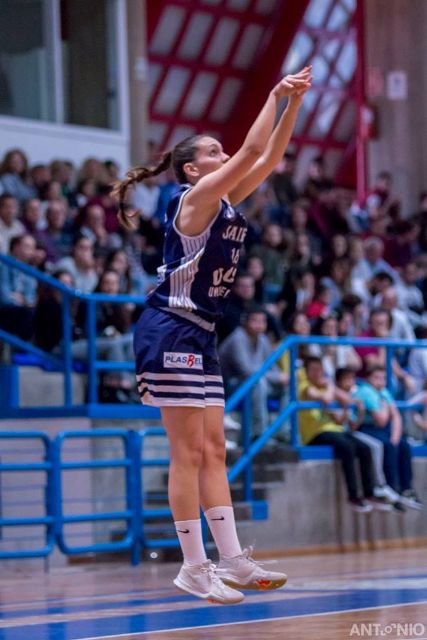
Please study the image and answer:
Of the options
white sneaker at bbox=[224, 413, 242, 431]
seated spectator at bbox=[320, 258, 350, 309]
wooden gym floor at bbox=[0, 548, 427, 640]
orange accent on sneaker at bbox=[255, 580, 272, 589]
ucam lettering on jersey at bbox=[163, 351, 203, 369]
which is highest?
seated spectator at bbox=[320, 258, 350, 309]

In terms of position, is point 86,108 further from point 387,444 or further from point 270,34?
point 270,34

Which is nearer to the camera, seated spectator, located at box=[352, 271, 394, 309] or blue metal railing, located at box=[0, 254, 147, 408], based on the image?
blue metal railing, located at box=[0, 254, 147, 408]

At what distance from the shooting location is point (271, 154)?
5863mm

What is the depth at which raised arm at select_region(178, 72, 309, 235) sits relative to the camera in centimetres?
543

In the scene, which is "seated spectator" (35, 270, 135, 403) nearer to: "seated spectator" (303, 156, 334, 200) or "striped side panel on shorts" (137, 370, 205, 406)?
"striped side panel on shorts" (137, 370, 205, 406)

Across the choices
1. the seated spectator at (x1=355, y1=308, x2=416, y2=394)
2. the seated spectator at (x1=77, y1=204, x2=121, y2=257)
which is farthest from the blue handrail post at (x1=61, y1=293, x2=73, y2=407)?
the seated spectator at (x1=355, y1=308, x2=416, y2=394)

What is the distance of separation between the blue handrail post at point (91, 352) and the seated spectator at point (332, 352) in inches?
89.7

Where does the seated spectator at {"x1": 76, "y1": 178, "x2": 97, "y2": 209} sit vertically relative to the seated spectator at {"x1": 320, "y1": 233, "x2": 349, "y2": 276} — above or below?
above

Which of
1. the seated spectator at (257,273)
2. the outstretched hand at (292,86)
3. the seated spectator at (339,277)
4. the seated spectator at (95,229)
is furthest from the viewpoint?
the seated spectator at (339,277)

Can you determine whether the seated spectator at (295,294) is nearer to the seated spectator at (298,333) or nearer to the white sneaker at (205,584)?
the seated spectator at (298,333)

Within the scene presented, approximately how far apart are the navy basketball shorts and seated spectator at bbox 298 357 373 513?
6117 millimetres

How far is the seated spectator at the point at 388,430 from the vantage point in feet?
39.7

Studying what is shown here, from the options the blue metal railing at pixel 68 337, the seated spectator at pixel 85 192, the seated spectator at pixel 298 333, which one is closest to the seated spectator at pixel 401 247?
the seated spectator at pixel 298 333

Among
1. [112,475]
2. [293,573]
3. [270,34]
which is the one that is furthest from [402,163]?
[293,573]
